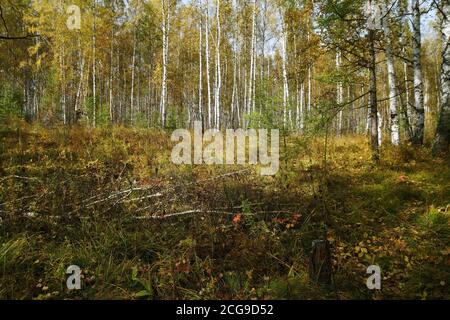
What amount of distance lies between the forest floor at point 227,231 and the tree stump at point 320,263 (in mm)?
118

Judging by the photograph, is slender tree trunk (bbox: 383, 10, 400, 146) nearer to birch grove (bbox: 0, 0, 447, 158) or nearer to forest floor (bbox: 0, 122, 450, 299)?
birch grove (bbox: 0, 0, 447, 158)

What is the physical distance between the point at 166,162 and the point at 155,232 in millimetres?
3678

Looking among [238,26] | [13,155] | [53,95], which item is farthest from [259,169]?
[53,95]

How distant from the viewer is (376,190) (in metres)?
5.93

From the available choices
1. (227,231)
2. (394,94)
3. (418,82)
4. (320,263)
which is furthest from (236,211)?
(418,82)

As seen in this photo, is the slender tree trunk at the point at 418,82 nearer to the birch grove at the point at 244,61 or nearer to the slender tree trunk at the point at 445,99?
the birch grove at the point at 244,61

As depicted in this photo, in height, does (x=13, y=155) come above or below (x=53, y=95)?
below

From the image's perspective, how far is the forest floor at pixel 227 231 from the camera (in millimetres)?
3486

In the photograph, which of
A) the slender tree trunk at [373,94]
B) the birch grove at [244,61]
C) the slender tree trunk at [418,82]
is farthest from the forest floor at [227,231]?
the birch grove at [244,61]

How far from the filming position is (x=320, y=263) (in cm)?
355

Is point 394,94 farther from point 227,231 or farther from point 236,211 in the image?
point 227,231

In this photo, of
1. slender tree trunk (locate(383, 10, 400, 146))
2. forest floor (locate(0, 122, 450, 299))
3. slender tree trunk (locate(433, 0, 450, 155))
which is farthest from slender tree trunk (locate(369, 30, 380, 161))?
slender tree trunk (locate(433, 0, 450, 155))

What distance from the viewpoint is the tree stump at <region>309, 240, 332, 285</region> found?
11.6 ft

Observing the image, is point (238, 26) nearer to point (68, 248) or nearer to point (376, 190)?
point (376, 190)
